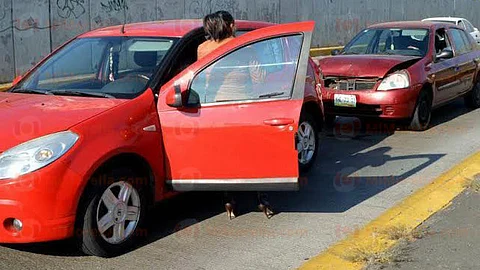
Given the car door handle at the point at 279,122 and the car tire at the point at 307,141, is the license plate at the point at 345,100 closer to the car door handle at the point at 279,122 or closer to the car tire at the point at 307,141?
the car tire at the point at 307,141

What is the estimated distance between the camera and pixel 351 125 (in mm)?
9359

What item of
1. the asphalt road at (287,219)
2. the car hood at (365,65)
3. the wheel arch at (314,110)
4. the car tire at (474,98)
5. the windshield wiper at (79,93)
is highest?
the windshield wiper at (79,93)

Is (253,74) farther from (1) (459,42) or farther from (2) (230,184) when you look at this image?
(1) (459,42)

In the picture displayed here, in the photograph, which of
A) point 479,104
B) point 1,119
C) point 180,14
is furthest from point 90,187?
point 180,14

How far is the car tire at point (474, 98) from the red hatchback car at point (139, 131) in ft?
22.3

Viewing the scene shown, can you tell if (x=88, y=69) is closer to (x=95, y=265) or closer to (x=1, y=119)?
(x=1, y=119)

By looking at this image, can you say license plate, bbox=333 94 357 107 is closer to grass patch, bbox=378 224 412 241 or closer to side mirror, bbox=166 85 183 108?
grass patch, bbox=378 224 412 241

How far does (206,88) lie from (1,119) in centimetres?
147

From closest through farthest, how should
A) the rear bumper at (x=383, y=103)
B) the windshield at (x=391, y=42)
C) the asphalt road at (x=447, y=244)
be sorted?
the asphalt road at (x=447, y=244), the rear bumper at (x=383, y=103), the windshield at (x=391, y=42)

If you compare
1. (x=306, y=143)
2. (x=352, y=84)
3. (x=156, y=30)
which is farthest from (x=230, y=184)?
(x=352, y=84)

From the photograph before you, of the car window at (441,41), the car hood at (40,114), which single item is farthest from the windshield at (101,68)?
the car window at (441,41)

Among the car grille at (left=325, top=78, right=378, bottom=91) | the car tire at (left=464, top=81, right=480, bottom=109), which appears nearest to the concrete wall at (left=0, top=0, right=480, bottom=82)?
the car grille at (left=325, top=78, right=378, bottom=91)

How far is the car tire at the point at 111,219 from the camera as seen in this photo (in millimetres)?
4102

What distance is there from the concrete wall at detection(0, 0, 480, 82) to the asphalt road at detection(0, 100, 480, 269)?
828 cm
